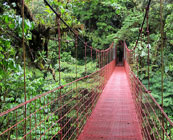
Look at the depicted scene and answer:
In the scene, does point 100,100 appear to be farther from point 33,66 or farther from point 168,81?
point 168,81

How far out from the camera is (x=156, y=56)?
215 inches

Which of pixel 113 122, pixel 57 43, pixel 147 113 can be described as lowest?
pixel 113 122

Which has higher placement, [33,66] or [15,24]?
[15,24]

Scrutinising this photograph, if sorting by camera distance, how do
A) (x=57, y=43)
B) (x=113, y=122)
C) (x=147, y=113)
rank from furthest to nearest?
(x=57, y=43) < (x=113, y=122) < (x=147, y=113)

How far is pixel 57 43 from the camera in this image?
210 inches

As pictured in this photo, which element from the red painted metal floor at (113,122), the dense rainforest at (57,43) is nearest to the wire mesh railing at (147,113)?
the red painted metal floor at (113,122)

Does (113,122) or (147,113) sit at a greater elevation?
(147,113)

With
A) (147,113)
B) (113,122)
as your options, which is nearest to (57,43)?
(113,122)

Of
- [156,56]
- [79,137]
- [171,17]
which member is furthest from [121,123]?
[156,56]

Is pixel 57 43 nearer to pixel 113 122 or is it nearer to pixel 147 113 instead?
pixel 113 122

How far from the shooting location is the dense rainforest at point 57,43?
65.0 inches

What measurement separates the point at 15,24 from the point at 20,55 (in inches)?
53.9

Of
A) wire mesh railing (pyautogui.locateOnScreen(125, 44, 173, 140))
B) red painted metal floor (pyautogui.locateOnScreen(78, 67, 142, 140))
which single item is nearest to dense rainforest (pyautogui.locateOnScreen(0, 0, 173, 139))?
wire mesh railing (pyautogui.locateOnScreen(125, 44, 173, 140))

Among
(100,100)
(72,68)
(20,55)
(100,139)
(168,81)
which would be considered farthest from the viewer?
(72,68)
